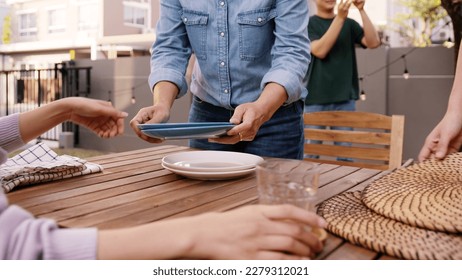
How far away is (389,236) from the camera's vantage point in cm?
67

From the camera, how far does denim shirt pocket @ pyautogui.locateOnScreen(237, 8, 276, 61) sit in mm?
1541

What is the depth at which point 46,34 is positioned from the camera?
48.2ft

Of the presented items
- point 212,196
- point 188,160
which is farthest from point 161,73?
point 212,196

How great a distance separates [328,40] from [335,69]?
0.25 m

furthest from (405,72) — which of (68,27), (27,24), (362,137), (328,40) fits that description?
(27,24)

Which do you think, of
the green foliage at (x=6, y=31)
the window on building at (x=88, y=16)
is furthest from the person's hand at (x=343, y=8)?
the green foliage at (x=6, y=31)

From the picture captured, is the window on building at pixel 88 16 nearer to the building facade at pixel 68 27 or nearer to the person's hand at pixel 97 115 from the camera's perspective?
the building facade at pixel 68 27

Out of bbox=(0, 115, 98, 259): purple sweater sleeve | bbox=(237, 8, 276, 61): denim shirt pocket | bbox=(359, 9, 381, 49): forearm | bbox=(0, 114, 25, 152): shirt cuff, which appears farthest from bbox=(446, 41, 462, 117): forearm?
bbox=(359, 9, 381, 49): forearm

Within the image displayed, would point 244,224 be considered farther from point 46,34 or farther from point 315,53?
point 46,34

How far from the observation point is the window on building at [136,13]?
1389 cm

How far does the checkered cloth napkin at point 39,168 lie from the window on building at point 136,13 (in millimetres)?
13253

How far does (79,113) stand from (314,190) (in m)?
0.72

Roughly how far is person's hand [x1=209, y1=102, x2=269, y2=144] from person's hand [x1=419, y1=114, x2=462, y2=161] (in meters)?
0.45

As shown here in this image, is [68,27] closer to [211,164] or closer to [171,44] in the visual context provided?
[171,44]
